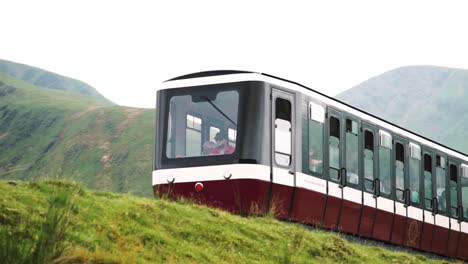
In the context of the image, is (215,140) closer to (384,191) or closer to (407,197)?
(384,191)

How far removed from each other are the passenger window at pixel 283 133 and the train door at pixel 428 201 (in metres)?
6.79

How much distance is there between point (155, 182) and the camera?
1803 cm

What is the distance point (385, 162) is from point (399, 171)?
72 centimetres

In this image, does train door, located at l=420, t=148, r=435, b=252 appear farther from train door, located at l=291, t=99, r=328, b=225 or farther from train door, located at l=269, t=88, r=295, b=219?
train door, located at l=269, t=88, r=295, b=219

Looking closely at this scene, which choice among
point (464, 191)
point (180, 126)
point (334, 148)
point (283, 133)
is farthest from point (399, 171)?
point (180, 126)

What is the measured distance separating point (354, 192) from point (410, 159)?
3.45m

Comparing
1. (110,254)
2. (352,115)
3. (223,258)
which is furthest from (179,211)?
(352,115)

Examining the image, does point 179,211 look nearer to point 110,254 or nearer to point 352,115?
point 110,254

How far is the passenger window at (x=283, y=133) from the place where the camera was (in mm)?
17312

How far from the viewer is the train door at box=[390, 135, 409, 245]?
71.6 feet

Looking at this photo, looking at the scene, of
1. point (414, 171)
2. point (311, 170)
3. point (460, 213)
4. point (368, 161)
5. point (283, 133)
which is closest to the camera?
point (283, 133)

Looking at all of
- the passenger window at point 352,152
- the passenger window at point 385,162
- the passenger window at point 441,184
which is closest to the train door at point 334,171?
the passenger window at point 352,152

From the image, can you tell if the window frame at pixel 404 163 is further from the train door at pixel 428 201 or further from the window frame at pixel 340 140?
the window frame at pixel 340 140

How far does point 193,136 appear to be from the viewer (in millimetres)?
18016
